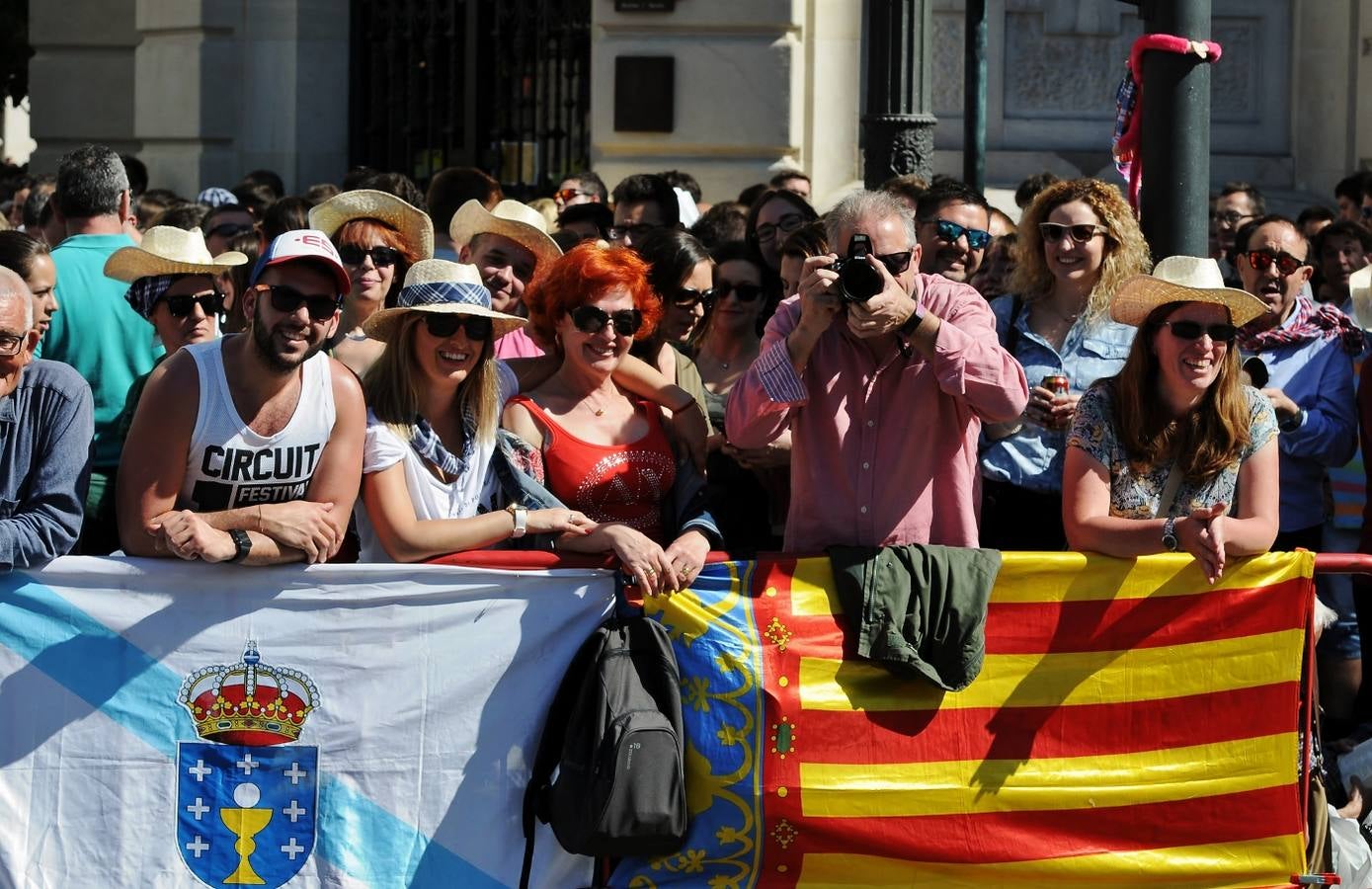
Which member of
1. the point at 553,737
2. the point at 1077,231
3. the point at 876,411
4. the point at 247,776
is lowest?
the point at 247,776

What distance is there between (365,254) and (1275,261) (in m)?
3.45

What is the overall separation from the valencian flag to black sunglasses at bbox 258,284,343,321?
125 cm

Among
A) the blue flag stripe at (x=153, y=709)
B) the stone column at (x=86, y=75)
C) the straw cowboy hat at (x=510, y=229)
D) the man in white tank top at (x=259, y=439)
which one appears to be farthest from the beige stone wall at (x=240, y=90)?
the blue flag stripe at (x=153, y=709)

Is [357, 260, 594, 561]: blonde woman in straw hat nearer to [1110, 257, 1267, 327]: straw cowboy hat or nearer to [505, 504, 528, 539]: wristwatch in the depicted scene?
[505, 504, 528, 539]: wristwatch

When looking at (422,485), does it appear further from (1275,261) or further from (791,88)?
(791,88)

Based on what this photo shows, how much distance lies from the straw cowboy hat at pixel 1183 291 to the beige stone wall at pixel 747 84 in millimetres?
7075

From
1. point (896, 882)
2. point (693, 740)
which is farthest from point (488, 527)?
point (896, 882)

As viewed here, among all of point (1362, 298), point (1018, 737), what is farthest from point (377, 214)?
point (1362, 298)

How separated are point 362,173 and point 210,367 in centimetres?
543

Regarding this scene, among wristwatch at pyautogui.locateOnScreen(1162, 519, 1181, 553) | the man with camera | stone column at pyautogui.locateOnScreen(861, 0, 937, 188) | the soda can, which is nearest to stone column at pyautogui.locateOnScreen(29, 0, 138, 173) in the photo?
stone column at pyautogui.locateOnScreen(861, 0, 937, 188)

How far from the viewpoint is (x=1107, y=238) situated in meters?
6.45

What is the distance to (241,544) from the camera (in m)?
5.09

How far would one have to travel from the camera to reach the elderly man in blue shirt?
5.14 m

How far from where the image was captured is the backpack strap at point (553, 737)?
5.18m
